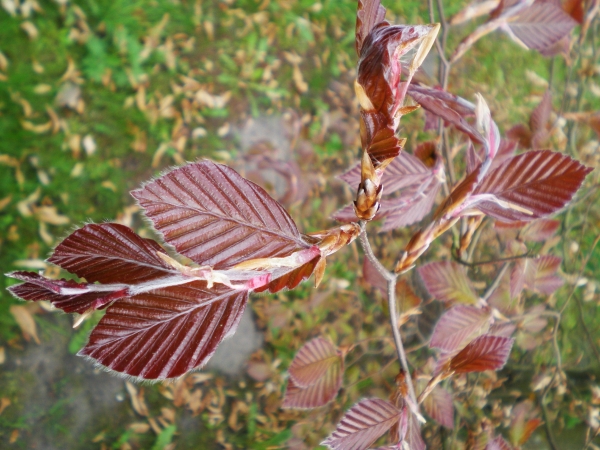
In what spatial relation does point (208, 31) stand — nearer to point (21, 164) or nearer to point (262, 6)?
point (262, 6)

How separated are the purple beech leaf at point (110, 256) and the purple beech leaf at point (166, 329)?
22mm

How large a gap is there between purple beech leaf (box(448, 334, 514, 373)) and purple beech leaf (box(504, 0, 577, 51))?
0.58m

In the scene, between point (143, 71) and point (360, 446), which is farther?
point (143, 71)

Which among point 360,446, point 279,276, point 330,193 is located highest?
point 279,276

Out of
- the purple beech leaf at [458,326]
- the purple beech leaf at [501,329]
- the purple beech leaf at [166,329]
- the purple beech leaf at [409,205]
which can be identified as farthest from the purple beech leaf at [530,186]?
the purple beech leaf at [501,329]

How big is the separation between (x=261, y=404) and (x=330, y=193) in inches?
42.2

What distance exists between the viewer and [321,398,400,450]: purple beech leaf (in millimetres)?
682

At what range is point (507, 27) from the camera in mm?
835

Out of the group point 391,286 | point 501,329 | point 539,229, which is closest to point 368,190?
point 391,286

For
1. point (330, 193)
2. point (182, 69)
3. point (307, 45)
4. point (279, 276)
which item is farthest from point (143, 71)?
point (279, 276)

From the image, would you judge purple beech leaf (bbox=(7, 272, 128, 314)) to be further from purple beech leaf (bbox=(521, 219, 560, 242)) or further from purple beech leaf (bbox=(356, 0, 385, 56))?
purple beech leaf (bbox=(521, 219, 560, 242))

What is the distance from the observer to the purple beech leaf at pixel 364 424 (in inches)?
26.8

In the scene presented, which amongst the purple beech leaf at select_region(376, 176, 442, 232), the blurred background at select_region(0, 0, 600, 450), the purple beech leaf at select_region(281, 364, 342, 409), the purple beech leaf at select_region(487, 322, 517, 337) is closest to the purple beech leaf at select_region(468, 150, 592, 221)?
the purple beech leaf at select_region(376, 176, 442, 232)

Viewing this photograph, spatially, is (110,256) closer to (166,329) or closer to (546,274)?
(166,329)
